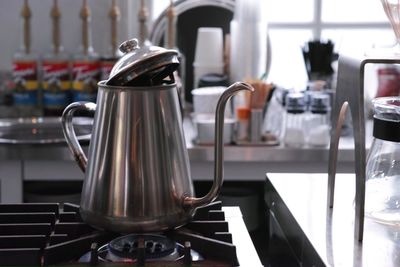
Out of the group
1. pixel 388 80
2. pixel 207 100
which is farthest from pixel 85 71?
pixel 388 80

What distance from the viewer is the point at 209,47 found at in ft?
6.90

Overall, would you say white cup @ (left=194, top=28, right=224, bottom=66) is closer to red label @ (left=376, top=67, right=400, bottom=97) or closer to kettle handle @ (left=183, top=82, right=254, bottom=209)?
red label @ (left=376, top=67, right=400, bottom=97)

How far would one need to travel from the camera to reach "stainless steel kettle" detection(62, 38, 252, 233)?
0.78 metres

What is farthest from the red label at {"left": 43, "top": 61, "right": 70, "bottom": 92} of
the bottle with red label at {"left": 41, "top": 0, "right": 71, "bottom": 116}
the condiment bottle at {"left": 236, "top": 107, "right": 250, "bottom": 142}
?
the condiment bottle at {"left": 236, "top": 107, "right": 250, "bottom": 142}

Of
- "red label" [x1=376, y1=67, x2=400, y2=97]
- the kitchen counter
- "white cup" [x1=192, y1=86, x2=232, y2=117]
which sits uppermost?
"red label" [x1=376, y1=67, x2=400, y2=97]

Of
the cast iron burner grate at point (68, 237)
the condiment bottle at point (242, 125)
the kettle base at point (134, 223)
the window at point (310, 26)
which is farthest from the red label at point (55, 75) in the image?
the kettle base at point (134, 223)

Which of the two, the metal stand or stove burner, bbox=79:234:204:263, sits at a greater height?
the metal stand

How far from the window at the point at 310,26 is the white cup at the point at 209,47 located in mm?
295

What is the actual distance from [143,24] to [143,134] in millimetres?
1471

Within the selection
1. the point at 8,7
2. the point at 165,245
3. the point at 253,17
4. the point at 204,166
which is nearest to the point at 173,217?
the point at 165,245

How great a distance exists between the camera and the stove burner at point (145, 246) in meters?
0.77

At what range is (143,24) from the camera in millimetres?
2209

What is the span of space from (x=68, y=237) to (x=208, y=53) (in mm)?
1372

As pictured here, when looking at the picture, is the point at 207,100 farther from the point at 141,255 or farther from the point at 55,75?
the point at 141,255
